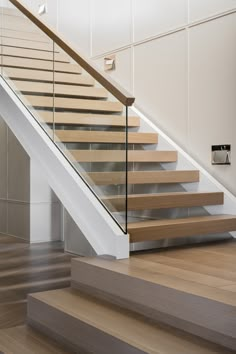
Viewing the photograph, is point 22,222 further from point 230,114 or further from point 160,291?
point 160,291

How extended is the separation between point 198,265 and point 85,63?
179cm

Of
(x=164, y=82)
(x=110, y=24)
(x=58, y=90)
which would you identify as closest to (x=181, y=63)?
(x=164, y=82)

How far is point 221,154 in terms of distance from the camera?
4.73 metres

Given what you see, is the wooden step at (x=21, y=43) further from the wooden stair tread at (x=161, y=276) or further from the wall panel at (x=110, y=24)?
the wooden stair tread at (x=161, y=276)

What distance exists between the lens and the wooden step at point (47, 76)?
4668 mm

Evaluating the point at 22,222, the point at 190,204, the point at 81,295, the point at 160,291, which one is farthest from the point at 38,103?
the point at 22,222

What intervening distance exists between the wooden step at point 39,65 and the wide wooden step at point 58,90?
0.15 meters

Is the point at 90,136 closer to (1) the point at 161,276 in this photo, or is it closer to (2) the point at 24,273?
(1) the point at 161,276

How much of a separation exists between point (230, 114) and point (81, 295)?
2.20m

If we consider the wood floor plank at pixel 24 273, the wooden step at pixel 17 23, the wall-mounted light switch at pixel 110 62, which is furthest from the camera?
the wall-mounted light switch at pixel 110 62

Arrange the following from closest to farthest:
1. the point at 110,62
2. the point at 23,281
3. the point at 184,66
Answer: the point at 23,281
the point at 184,66
the point at 110,62

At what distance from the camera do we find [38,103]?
472 cm

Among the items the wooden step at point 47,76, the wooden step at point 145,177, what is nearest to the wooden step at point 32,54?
the wooden step at point 47,76

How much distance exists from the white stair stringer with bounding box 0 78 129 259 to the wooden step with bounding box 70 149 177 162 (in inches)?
7.3
